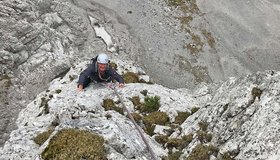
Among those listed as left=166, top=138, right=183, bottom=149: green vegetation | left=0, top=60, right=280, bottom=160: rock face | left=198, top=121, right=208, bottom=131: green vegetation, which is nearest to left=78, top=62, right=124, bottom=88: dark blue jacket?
left=0, top=60, right=280, bottom=160: rock face

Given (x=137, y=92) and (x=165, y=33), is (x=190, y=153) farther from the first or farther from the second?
(x=165, y=33)

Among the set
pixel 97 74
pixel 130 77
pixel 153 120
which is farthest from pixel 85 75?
pixel 130 77

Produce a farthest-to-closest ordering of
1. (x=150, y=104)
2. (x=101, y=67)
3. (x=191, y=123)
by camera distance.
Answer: (x=150, y=104), (x=101, y=67), (x=191, y=123)

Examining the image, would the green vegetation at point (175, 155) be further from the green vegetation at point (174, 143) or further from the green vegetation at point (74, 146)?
the green vegetation at point (74, 146)

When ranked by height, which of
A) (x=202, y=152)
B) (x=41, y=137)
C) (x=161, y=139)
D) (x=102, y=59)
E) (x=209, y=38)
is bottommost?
(x=209, y=38)

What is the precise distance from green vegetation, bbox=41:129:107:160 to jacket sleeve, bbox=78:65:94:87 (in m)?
7.97

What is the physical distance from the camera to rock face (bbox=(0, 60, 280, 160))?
54.0ft

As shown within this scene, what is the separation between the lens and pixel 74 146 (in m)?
15.6

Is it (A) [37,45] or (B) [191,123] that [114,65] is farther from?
(B) [191,123]

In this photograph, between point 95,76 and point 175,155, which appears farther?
point 95,76

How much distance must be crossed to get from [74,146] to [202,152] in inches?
233

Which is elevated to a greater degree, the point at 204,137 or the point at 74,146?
the point at 204,137

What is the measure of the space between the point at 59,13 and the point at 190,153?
2964 cm

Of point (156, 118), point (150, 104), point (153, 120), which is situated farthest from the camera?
point (150, 104)
